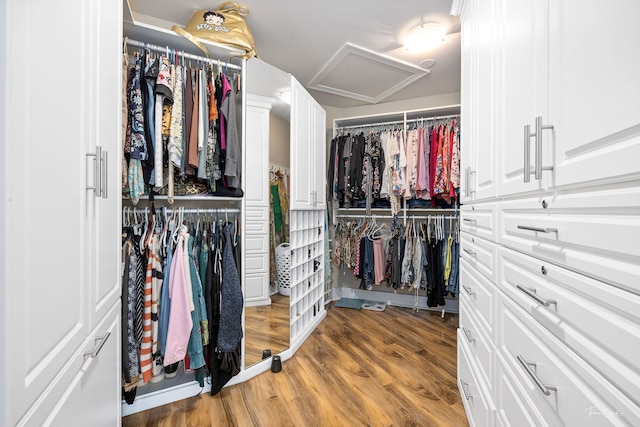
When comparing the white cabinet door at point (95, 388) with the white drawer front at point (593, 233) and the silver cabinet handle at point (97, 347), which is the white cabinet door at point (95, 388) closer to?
the silver cabinet handle at point (97, 347)

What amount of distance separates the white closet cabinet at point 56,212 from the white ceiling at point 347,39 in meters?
0.98

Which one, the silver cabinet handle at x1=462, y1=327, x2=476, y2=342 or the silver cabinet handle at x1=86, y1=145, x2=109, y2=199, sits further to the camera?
the silver cabinet handle at x1=462, y1=327, x2=476, y2=342

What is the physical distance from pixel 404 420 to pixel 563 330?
4.22 ft

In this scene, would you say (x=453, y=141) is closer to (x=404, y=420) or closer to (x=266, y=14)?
(x=266, y=14)

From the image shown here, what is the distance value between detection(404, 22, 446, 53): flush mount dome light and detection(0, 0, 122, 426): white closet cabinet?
6.25ft

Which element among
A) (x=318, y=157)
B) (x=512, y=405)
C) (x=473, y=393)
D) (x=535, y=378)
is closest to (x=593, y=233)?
(x=535, y=378)

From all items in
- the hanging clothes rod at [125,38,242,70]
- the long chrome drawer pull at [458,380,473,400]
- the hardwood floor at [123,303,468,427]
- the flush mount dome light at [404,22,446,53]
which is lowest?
the hardwood floor at [123,303,468,427]

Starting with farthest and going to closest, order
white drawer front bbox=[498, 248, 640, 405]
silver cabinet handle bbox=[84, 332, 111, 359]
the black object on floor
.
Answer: the black object on floor, silver cabinet handle bbox=[84, 332, 111, 359], white drawer front bbox=[498, 248, 640, 405]

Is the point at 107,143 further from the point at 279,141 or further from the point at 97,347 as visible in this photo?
the point at 279,141

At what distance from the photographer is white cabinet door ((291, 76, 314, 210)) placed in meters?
2.22

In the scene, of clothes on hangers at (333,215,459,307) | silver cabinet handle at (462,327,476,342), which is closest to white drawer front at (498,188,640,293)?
silver cabinet handle at (462,327,476,342)

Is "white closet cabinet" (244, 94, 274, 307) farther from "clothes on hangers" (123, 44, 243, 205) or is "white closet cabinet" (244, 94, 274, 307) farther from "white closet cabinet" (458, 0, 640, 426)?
"white closet cabinet" (458, 0, 640, 426)

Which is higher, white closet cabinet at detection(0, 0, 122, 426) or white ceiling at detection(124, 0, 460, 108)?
white ceiling at detection(124, 0, 460, 108)

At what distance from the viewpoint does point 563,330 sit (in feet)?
1.93
